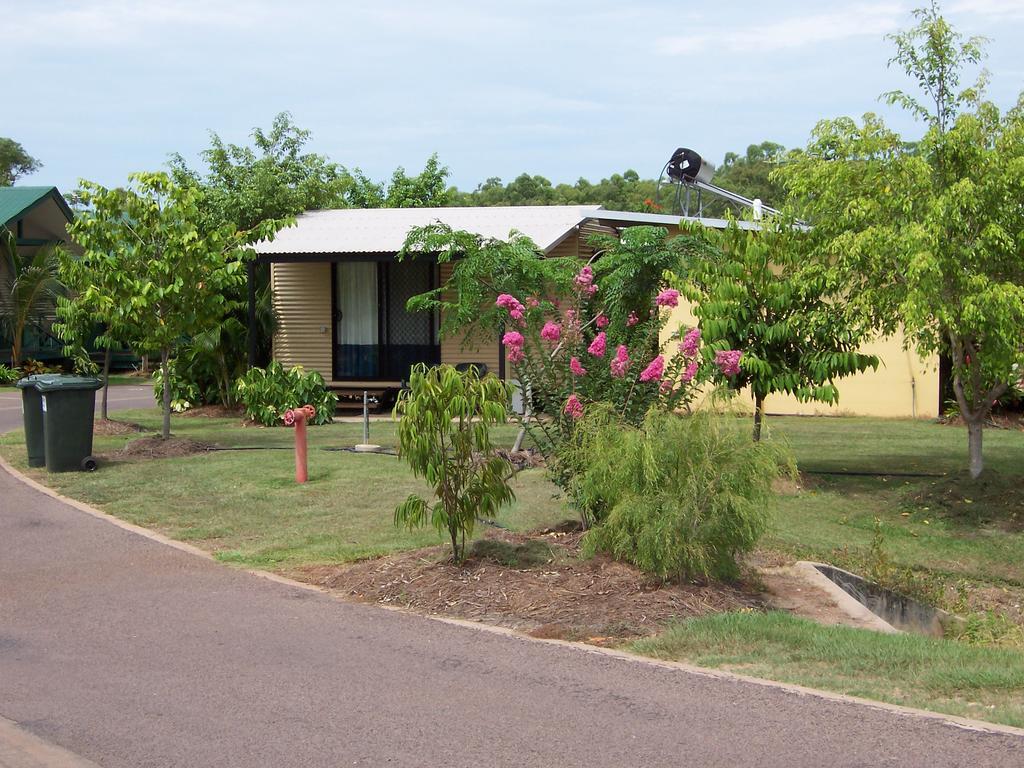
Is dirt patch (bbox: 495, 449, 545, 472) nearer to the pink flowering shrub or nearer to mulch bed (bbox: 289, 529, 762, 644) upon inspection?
the pink flowering shrub

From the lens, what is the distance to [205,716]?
5293 millimetres

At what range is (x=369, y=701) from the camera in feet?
18.0

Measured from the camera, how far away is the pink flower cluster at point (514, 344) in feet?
28.0

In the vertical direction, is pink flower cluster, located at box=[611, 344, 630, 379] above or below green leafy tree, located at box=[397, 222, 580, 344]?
below

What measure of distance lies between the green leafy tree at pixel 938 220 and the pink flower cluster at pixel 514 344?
12.0 ft

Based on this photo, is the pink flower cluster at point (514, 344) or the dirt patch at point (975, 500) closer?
the pink flower cluster at point (514, 344)

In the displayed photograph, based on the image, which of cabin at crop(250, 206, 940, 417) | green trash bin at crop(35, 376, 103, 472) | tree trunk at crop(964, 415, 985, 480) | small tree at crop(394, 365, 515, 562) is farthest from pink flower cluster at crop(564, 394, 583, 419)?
cabin at crop(250, 206, 940, 417)

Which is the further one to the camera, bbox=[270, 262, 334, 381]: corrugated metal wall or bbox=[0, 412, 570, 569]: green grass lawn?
bbox=[270, 262, 334, 381]: corrugated metal wall

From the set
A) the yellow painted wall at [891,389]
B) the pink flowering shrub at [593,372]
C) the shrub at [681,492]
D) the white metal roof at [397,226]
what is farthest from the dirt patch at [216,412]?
the shrub at [681,492]

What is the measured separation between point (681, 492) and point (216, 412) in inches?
587

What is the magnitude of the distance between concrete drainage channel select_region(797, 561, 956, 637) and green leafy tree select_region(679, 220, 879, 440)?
3.95 meters

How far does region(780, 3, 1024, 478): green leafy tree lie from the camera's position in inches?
408

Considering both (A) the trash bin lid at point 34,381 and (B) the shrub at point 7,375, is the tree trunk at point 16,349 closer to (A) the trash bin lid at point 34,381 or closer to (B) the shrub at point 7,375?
(B) the shrub at point 7,375

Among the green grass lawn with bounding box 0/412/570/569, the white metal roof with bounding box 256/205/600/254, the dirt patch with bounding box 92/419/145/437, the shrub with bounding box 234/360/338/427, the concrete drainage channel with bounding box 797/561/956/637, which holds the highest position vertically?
the white metal roof with bounding box 256/205/600/254
